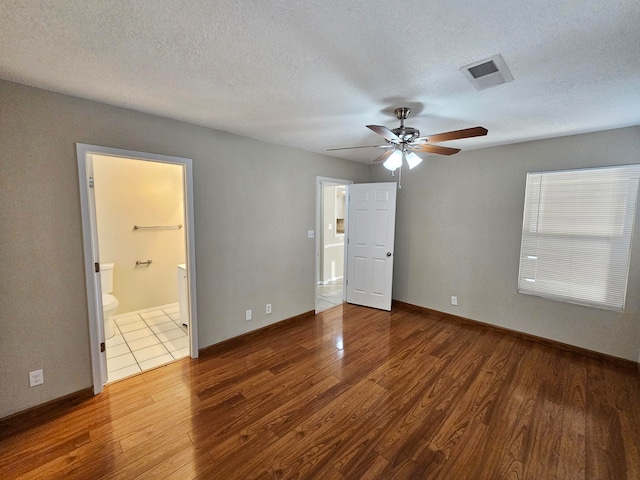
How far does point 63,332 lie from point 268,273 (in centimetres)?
193

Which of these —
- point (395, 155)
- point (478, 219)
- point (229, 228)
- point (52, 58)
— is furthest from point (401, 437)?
point (52, 58)

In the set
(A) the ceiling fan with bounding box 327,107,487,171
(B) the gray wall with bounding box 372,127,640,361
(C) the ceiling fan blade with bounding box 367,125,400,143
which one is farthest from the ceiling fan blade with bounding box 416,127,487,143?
(B) the gray wall with bounding box 372,127,640,361

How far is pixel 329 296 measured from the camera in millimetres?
5051

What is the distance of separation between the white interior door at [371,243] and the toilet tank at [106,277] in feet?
11.2

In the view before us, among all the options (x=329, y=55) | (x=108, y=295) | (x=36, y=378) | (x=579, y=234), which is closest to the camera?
(x=329, y=55)

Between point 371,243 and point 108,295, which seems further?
point 371,243

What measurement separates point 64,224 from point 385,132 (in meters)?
2.48

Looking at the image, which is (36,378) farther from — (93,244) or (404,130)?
(404,130)

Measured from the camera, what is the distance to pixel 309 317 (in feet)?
13.2

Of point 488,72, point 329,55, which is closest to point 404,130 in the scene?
point 488,72

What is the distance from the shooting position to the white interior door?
421 cm

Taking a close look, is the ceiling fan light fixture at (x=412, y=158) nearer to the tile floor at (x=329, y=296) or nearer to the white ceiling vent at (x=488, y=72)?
the white ceiling vent at (x=488, y=72)

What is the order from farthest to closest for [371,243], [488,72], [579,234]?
[371,243] < [579,234] < [488,72]

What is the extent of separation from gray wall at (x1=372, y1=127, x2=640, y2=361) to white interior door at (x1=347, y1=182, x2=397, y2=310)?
14.6 inches
